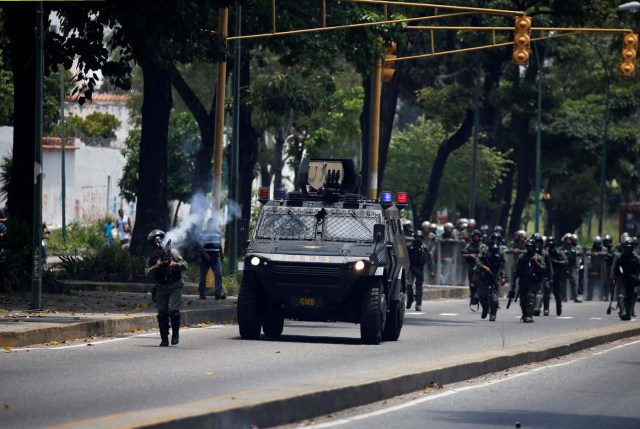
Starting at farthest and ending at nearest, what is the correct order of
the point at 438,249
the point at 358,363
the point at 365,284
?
the point at 438,249, the point at 365,284, the point at 358,363

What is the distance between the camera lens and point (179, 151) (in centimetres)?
7150

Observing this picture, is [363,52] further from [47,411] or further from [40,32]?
A: [47,411]

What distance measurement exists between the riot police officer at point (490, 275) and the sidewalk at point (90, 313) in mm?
4846

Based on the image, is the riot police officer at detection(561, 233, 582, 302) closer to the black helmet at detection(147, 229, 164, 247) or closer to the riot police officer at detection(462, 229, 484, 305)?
the riot police officer at detection(462, 229, 484, 305)

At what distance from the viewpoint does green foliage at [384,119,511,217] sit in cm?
7169

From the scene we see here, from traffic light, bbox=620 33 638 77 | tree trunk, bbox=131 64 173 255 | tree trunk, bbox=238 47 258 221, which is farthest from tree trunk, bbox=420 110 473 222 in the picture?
traffic light, bbox=620 33 638 77

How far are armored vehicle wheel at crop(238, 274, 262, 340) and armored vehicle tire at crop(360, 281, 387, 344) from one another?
1485 mm

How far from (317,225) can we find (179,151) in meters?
50.3

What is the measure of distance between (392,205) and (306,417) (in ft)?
36.4

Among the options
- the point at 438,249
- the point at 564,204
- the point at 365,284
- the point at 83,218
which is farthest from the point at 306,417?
the point at 564,204

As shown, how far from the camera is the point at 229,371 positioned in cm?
1591

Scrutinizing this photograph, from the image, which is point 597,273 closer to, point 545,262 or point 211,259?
point 545,262

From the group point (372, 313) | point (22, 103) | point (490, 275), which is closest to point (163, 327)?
point (372, 313)

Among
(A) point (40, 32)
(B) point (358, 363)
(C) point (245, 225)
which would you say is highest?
(A) point (40, 32)
